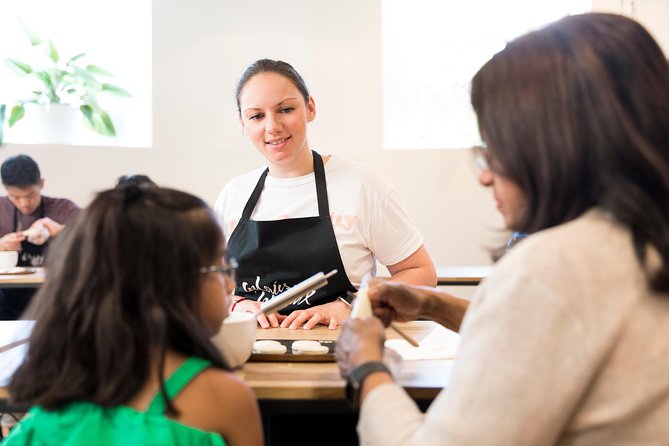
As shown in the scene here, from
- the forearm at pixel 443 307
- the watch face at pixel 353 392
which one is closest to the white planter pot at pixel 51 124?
the forearm at pixel 443 307

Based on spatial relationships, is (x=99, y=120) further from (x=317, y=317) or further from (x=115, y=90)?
(x=317, y=317)

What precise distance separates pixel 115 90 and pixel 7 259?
1.36 metres

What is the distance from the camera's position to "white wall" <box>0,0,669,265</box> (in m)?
4.50

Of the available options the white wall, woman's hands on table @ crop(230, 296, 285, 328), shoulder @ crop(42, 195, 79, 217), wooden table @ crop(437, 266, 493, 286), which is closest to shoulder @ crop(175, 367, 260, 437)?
woman's hands on table @ crop(230, 296, 285, 328)

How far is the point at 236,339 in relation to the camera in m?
1.38

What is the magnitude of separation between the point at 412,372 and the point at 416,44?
3604 millimetres

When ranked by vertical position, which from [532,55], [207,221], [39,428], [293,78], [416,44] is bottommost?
[39,428]

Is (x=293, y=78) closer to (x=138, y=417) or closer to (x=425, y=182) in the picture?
(x=138, y=417)

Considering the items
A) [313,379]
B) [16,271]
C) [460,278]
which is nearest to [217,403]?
[313,379]

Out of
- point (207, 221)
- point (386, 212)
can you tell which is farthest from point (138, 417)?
point (386, 212)

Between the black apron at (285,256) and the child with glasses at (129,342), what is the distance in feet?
3.27

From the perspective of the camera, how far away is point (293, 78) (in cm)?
231

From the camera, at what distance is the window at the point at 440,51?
464 cm

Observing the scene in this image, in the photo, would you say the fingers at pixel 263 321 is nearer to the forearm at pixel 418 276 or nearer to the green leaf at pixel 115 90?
the forearm at pixel 418 276
